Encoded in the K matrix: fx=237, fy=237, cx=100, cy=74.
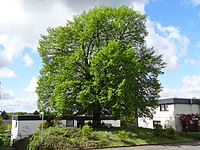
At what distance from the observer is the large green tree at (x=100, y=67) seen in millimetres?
22578

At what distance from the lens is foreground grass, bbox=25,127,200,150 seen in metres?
17.1

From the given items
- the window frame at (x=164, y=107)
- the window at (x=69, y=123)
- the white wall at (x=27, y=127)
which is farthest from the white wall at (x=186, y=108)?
the white wall at (x=27, y=127)

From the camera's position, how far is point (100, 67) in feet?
74.8

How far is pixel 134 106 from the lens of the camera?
74.5 ft

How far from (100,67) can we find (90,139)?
23.3 feet

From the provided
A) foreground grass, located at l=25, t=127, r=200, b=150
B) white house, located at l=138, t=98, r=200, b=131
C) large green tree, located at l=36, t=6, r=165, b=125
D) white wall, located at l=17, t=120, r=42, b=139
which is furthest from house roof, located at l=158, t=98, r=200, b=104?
white wall, located at l=17, t=120, r=42, b=139

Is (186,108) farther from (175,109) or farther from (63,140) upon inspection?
(63,140)

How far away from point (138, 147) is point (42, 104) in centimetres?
1254

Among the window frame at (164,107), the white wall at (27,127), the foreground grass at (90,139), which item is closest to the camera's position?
the foreground grass at (90,139)

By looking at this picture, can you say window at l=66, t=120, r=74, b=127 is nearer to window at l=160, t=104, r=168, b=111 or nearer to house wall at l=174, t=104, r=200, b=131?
window at l=160, t=104, r=168, b=111

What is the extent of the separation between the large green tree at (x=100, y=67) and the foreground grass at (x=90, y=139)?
2.71m

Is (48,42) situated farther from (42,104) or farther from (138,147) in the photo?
(138,147)

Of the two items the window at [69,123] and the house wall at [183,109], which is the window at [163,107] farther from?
the window at [69,123]

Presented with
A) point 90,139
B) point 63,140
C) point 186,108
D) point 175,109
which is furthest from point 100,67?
point 186,108
